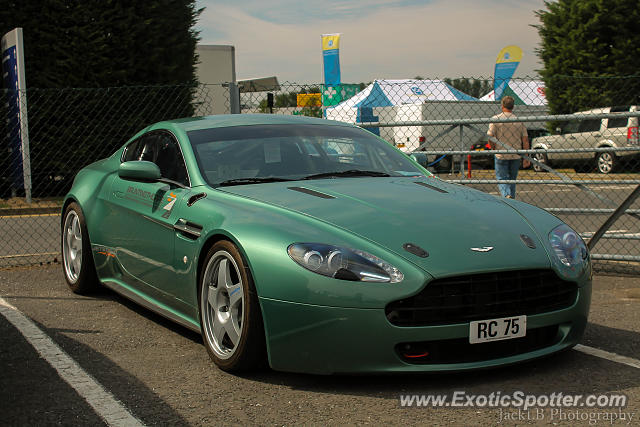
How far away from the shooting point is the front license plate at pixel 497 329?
3648 millimetres

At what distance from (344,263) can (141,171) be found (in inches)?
72.2

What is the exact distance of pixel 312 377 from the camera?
3945mm

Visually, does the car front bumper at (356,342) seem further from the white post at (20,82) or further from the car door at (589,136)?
the car door at (589,136)

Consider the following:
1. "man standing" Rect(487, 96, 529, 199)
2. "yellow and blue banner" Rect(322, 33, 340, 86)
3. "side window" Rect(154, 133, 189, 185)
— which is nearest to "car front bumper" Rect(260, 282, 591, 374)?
"side window" Rect(154, 133, 189, 185)

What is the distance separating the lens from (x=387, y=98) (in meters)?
27.0

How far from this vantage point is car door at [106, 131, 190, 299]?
4777mm

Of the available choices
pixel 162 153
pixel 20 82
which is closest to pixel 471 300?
pixel 162 153

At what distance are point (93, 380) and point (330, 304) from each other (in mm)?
1325

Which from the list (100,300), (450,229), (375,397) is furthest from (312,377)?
(100,300)

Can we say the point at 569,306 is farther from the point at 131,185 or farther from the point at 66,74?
the point at 66,74

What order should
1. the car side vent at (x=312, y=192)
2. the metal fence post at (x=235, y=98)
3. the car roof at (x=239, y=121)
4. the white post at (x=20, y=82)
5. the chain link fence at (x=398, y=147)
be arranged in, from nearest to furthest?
1. the car side vent at (x=312, y=192)
2. the car roof at (x=239, y=121)
3. the chain link fence at (x=398, y=147)
4. the metal fence post at (x=235, y=98)
5. the white post at (x=20, y=82)

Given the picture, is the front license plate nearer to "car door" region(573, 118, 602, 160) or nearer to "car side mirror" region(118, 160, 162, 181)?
"car side mirror" region(118, 160, 162, 181)

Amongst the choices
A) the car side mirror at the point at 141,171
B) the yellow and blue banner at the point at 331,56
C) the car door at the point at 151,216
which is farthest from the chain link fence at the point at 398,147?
the yellow and blue banner at the point at 331,56

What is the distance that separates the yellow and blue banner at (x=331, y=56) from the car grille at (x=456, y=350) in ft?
93.6
